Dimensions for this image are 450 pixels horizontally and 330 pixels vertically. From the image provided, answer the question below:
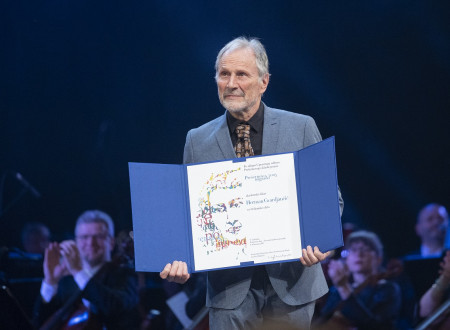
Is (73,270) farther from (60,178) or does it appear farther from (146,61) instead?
(146,61)

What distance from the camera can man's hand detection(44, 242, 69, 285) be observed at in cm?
495

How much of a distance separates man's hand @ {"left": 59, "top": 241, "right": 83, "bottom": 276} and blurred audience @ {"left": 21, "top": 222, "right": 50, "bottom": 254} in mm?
1013

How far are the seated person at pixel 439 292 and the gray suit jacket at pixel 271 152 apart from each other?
9.06 feet

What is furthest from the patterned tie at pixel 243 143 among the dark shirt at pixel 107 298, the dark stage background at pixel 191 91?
the dark stage background at pixel 191 91

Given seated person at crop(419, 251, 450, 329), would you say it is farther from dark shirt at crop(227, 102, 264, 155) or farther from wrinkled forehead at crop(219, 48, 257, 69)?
wrinkled forehead at crop(219, 48, 257, 69)

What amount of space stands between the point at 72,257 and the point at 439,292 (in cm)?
311

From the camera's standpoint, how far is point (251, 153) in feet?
7.57

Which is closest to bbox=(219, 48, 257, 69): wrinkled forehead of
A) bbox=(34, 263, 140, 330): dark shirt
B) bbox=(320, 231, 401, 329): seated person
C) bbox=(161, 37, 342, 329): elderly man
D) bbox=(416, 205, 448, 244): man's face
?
bbox=(161, 37, 342, 329): elderly man

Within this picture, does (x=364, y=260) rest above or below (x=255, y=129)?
below

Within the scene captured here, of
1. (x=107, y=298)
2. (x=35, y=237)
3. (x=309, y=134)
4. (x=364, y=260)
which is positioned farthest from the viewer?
(x=35, y=237)

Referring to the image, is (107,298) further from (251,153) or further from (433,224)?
(433,224)

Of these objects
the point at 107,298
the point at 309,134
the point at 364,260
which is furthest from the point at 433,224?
the point at 309,134

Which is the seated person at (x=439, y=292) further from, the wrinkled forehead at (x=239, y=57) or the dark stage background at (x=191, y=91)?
the wrinkled forehead at (x=239, y=57)

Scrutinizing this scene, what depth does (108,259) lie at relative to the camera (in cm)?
493
